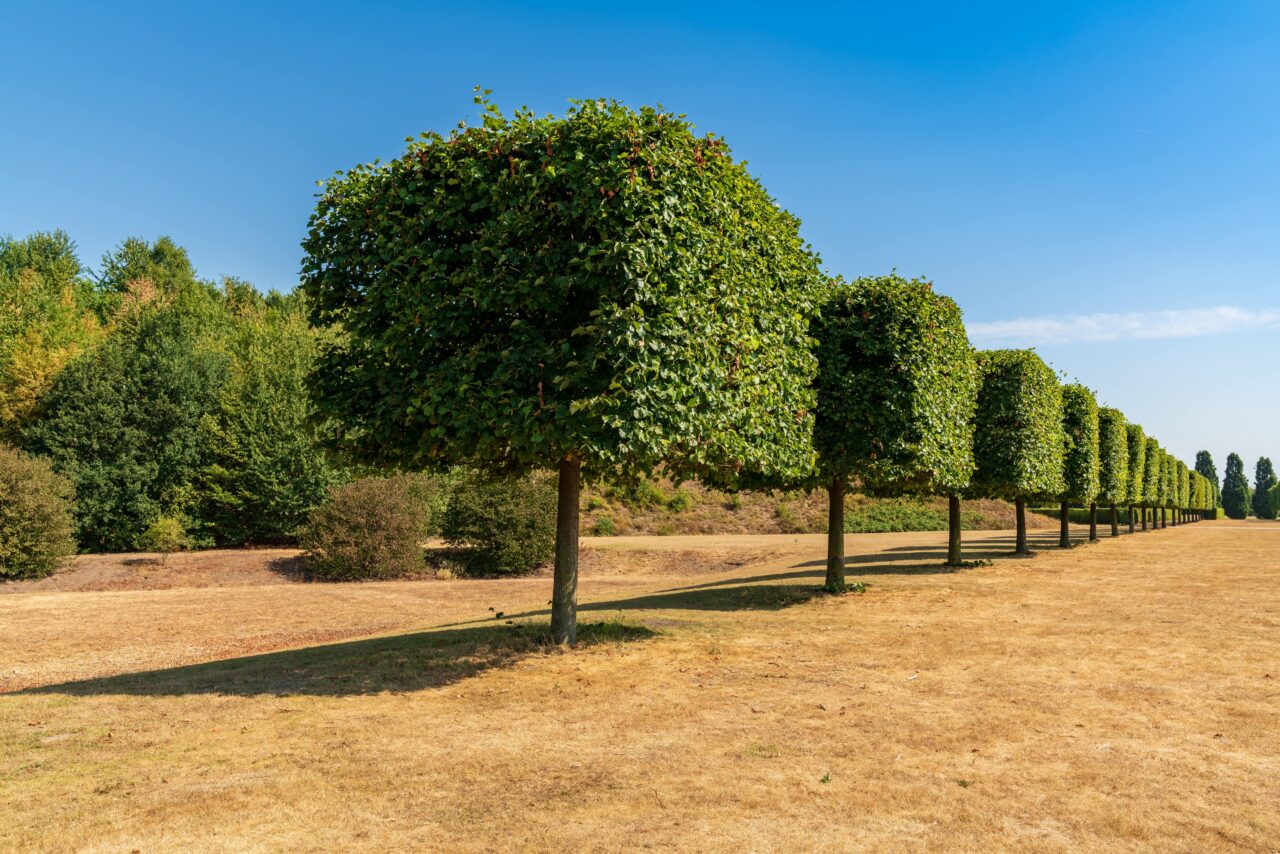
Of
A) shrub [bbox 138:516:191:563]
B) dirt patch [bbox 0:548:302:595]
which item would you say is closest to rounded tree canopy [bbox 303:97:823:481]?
dirt patch [bbox 0:548:302:595]

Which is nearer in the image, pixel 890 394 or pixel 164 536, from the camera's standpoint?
pixel 890 394

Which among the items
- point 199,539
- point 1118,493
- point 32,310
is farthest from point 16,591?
point 1118,493

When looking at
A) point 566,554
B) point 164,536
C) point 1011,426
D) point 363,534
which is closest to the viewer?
point 566,554

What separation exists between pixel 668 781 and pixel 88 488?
1506 inches

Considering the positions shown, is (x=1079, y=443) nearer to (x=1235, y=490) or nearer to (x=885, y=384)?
(x=885, y=384)

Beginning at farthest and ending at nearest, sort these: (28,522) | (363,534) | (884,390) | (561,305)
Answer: (363,534) → (28,522) → (884,390) → (561,305)

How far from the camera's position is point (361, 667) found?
11.2 meters

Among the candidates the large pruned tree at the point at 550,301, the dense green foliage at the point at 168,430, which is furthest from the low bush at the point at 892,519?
the large pruned tree at the point at 550,301

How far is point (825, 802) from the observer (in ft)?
19.2

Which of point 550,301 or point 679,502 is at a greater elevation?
point 550,301

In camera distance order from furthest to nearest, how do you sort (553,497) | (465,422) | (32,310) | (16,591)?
(32,310) < (553,497) < (16,591) < (465,422)

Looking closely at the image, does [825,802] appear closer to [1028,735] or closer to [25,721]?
[1028,735]

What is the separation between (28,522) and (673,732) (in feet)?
91.8

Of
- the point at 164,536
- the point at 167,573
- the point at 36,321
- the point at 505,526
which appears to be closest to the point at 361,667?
the point at 505,526
